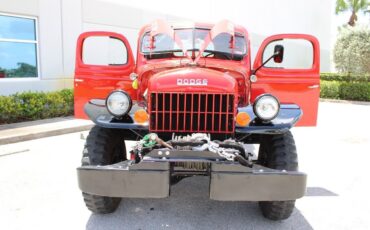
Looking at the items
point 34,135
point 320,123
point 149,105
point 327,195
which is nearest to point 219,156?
point 149,105

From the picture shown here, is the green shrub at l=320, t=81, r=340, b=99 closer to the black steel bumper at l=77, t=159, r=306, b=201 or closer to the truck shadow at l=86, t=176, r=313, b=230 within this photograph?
the truck shadow at l=86, t=176, r=313, b=230

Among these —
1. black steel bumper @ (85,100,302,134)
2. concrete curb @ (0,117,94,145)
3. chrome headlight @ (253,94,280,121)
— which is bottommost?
concrete curb @ (0,117,94,145)

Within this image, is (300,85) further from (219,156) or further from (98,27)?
(98,27)

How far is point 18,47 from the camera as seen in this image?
1033 cm

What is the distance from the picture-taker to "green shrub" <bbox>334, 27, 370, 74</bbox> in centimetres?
1769

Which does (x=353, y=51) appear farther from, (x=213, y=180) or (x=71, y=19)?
(x=213, y=180)

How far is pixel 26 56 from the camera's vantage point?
10516 mm

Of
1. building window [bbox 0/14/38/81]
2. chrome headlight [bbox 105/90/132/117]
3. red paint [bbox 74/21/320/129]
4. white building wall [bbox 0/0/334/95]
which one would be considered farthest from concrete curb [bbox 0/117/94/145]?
chrome headlight [bbox 105/90/132/117]

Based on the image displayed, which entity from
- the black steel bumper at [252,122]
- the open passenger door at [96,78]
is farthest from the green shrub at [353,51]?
the black steel bumper at [252,122]

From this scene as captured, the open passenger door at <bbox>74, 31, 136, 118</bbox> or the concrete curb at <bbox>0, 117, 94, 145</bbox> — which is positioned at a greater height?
the open passenger door at <bbox>74, 31, 136, 118</bbox>

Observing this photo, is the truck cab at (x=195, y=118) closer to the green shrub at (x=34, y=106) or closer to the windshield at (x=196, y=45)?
the windshield at (x=196, y=45)

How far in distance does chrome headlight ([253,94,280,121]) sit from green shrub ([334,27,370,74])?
16450mm

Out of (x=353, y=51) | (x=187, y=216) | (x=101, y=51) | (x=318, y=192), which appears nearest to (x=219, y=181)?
(x=187, y=216)

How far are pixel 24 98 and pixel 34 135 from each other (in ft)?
6.11
